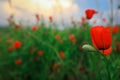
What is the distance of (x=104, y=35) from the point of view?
1.17 metres

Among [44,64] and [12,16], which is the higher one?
[12,16]

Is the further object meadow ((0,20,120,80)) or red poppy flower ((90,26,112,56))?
meadow ((0,20,120,80))

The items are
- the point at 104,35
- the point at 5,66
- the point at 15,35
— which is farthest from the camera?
the point at 15,35

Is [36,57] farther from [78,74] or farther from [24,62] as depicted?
[78,74]

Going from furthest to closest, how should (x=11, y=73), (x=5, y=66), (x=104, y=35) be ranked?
(x=5, y=66), (x=11, y=73), (x=104, y=35)

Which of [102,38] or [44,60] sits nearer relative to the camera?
[102,38]

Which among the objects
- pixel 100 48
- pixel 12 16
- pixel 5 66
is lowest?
pixel 5 66

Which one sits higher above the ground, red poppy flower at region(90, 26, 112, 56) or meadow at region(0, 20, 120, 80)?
red poppy flower at region(90, 26, 112, 56)

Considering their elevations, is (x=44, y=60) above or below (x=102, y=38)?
below

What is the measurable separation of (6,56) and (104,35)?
132 inches

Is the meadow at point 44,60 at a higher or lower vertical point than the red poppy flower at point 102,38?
lower

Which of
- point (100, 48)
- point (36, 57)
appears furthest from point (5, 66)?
point (100, 48)

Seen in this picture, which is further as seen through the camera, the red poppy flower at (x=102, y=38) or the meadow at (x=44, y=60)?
the meadow at (x=44, y=60)

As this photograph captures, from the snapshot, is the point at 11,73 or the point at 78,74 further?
the point at 11,73
